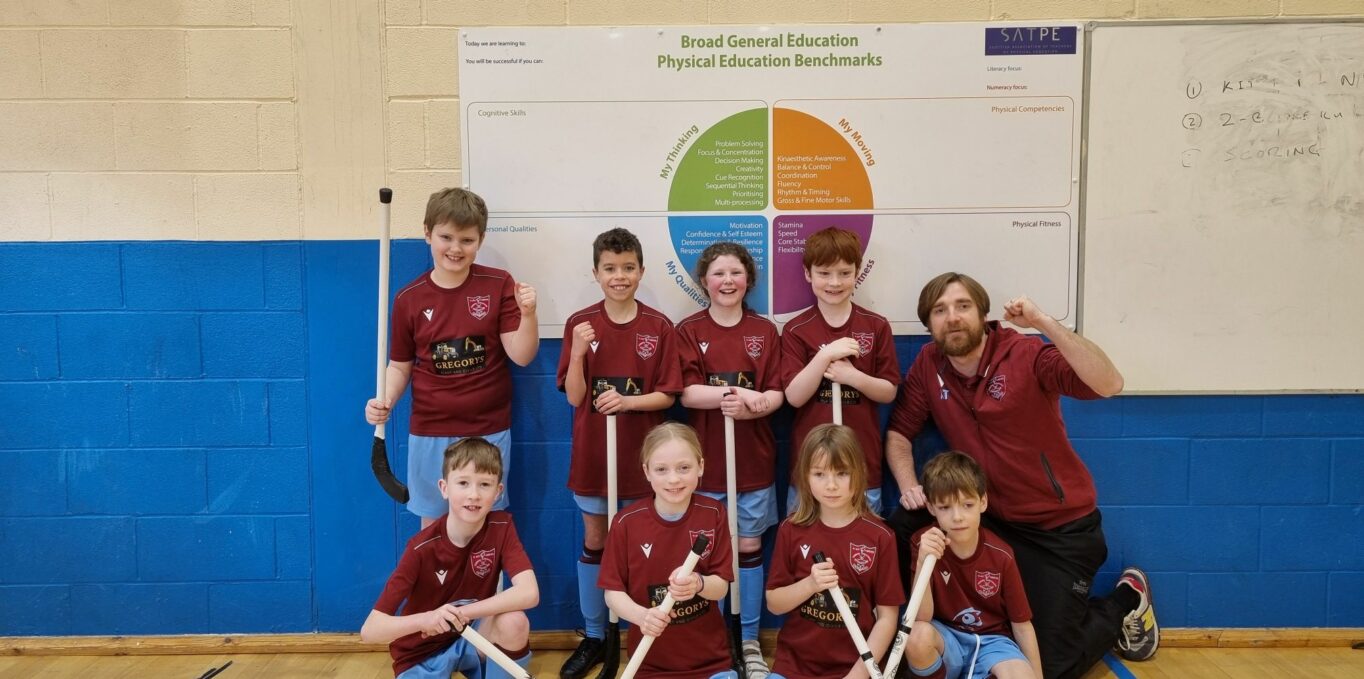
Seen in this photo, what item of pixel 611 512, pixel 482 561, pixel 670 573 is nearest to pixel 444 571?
pixel 482 561

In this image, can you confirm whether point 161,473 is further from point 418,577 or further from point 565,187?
point 565,187

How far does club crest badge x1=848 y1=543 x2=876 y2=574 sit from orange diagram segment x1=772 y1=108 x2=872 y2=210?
1.33 meters

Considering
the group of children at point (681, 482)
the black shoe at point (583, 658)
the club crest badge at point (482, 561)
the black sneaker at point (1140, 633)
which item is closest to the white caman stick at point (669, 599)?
the group of children at point (681, 482)

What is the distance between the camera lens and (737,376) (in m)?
3.35

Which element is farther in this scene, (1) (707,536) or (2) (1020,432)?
(2) (1020,432)

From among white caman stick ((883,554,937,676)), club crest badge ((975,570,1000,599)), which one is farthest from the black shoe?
club crest badge ((975,570,1000,599))

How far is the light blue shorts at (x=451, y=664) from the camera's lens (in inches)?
112

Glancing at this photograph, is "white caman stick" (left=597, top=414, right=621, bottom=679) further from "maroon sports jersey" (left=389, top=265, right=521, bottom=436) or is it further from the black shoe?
"maroon sports jersey" (left=389, top=265, right=521, bottom=436)

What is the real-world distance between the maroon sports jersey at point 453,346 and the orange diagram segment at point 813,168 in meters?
1.12

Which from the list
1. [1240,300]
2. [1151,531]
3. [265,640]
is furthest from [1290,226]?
[265,640]

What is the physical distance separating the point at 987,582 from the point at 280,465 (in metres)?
2.69

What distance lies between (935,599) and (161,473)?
2991 mm

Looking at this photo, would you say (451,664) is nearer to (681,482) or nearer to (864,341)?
(681,482)

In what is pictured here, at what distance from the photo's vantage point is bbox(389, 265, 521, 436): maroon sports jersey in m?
3.31
